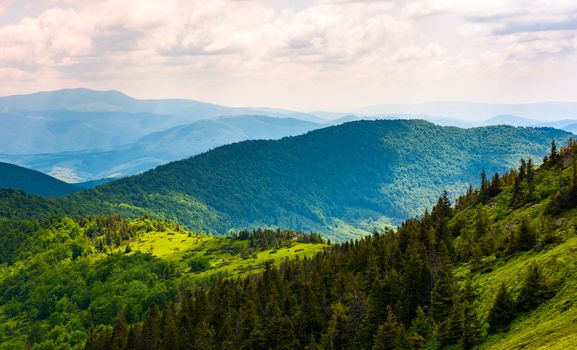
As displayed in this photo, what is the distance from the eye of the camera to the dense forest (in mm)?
65625

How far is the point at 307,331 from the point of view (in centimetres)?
10012

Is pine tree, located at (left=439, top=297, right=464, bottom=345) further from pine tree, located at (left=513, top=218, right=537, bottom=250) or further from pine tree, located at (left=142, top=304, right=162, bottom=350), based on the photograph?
pine tree, located at (left=142, top=304, right=162, bottom=350)

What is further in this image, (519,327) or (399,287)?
(399,287)

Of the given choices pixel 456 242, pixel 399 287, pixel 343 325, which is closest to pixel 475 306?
pixel 399 287

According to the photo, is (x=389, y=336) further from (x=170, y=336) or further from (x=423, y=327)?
(x=170, y=336)

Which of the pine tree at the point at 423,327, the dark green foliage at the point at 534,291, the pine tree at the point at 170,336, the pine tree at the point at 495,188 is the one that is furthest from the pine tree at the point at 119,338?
the pine tree at the point at 495,188

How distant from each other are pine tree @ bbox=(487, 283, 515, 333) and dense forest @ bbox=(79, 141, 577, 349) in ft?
0.42

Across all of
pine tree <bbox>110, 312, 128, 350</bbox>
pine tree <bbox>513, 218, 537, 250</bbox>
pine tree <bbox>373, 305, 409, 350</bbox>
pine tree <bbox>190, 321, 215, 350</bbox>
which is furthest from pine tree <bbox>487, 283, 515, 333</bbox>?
pine tree <bbox>110, 312, 128, 350</bbox>

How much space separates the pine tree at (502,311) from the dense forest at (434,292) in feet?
0.42

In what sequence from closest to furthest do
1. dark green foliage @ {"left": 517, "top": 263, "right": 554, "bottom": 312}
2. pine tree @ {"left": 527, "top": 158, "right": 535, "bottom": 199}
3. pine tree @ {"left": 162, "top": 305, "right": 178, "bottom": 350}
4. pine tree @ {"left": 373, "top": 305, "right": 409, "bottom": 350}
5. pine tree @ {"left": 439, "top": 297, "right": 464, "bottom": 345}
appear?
dark green foliage @ {"left": 517, "top": 263, "right": 554, "bottom": 312} < pine tree @ {"left": 439, "top": 297, "right": 464, "bottom": 345} < pine tree @ {"left": 373, "top": 305, "right": 409, "bottom": 350} < pine tree @ {"left": 527, "top": 158, "right": 535, "bottom": 199} < pine tree @ {"left": 162, "top": 305, "right": 178, "bottom": 350}

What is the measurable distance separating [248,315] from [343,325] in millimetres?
32545

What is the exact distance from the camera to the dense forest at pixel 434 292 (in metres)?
65.6

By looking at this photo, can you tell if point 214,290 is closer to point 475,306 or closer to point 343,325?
point 343,325

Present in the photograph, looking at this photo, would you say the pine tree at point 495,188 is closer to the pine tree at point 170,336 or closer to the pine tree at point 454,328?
the pine tree at point 454,328
